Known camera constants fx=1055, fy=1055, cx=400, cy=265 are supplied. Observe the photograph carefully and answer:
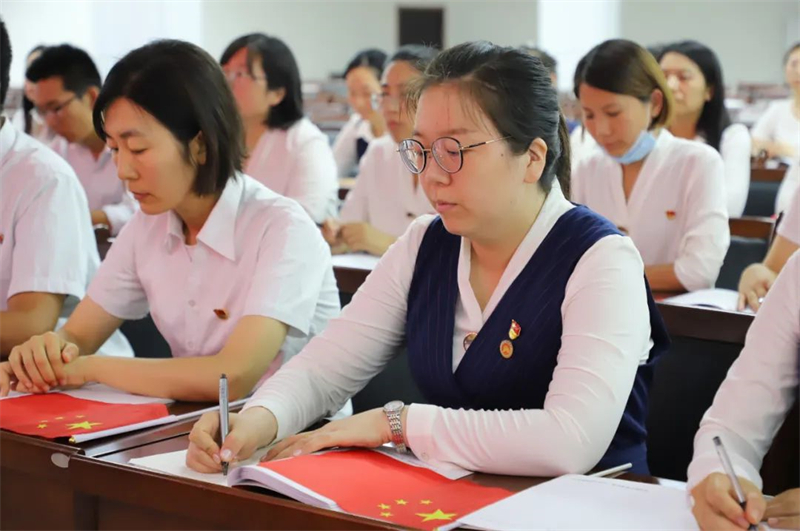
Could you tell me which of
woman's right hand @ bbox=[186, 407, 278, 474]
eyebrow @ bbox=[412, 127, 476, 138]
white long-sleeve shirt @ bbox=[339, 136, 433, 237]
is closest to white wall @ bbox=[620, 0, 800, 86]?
white long-sleeve shirt @ bbox=[339, 136, 433, 237]

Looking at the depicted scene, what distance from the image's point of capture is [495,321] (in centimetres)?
156

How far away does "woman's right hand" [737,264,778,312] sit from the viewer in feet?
7.21

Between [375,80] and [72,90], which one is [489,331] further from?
[375,80]

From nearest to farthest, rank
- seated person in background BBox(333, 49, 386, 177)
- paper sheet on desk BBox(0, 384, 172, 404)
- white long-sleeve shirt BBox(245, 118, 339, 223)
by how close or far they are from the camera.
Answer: paper sheet on desk BBox(0, 384, 172, 404), white long-sleeve shirt BBox(245, 118, 339, 223), seated person in background BBox(333, 49, 386, 177)

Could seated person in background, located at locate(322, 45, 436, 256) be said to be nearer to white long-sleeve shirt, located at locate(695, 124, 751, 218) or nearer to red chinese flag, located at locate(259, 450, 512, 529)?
white long-sleeve shirt, located at locate(695, 124, 751, 218)

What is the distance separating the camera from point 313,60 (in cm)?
1520

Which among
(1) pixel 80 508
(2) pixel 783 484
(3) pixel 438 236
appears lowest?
(2) pixel 783 484

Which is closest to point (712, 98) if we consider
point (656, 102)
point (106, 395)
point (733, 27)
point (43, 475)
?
point (656, 102)

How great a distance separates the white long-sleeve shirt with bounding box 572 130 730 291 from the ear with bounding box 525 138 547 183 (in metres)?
1.35

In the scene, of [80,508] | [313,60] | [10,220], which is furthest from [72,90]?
[313,60]

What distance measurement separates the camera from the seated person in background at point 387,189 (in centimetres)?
335

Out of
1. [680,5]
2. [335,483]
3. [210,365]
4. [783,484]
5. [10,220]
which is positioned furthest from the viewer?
[680,5]

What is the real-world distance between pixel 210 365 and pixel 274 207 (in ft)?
1.20

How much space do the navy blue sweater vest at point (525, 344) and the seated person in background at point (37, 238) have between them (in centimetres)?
94
